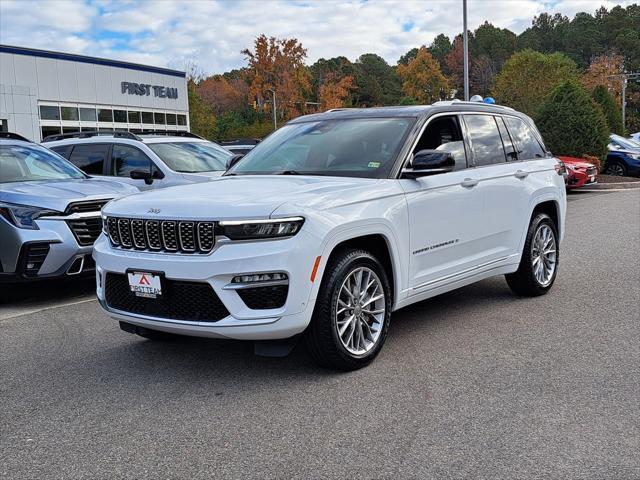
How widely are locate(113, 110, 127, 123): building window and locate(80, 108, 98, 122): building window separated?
174cm

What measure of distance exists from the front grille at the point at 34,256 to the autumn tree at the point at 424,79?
262 ft

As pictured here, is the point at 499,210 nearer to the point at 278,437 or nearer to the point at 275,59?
the point at 278,437

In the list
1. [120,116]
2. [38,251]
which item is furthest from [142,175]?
[120,116]

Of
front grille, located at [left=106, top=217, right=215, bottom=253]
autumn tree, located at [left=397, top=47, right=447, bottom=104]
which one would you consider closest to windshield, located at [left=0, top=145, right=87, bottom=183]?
front grille, located at [left=106, top=217, right=215, bottom=253]

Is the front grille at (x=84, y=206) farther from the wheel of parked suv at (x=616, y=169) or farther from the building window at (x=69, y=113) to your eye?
the building window at (x=69, y=113)

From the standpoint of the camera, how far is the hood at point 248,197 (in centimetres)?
432

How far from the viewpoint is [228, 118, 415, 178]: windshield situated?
5293 mm

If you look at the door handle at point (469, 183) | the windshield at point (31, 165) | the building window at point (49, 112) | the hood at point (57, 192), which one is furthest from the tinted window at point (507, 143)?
the building window at point (49, 112)

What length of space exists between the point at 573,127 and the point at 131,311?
760 inches

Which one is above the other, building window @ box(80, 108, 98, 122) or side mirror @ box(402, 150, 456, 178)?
building window @ box(80, 108, 98, 122)

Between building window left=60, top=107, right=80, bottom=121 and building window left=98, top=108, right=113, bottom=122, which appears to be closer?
building window left=60, top=107, right=80, bottom=121

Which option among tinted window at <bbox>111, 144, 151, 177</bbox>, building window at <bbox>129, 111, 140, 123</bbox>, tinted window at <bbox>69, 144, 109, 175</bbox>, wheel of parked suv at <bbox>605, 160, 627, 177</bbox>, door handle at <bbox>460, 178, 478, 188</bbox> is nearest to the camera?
door handle at <bbox>460, 178, 478, 188</bbox>

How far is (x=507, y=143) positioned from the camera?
261 inches

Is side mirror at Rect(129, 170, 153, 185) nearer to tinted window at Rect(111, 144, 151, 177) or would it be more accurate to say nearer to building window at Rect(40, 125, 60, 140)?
tinted window at Rect(111, 144, 151, 177)
